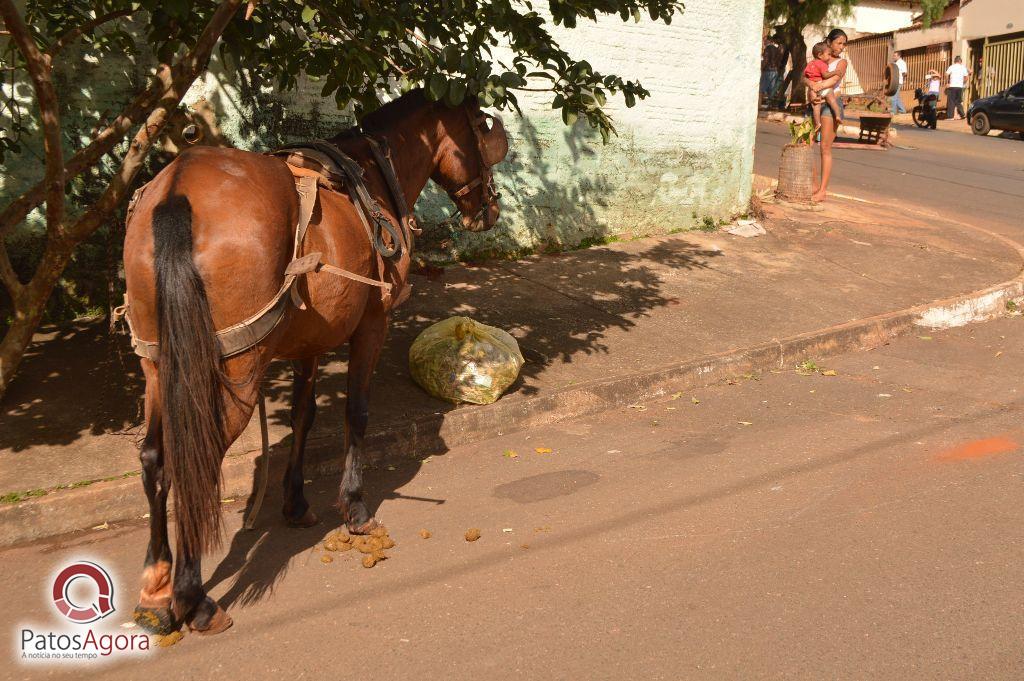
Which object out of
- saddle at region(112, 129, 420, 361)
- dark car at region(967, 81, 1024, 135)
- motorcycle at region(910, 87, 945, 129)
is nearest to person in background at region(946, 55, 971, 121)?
motorcycle at region(910, 87, 945, 129)

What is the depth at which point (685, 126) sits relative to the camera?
10398 mm

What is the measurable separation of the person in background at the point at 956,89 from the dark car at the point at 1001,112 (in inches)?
174

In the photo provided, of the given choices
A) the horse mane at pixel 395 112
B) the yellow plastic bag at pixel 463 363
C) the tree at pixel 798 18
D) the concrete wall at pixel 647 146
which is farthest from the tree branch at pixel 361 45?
the tree at pixel 798 18

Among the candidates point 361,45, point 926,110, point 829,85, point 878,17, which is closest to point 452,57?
point 361,45

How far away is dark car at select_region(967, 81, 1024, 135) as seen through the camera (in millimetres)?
23156

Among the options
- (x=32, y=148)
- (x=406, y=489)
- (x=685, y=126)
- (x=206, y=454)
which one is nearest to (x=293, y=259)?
(x=206, y=454)

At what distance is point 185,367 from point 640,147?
760 cm

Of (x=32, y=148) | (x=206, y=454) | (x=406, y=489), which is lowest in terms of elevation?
(x=406, y=489)

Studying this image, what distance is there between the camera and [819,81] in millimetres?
11805

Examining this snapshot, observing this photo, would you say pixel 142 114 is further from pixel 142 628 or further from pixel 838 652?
pixel 838 652

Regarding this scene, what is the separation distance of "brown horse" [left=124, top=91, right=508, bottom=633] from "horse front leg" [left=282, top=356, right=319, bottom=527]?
395 millimetres

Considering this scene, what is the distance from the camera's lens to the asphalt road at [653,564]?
10.8 feet

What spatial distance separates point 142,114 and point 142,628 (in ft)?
10.2

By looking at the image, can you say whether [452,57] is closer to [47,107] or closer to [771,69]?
[47,107]
